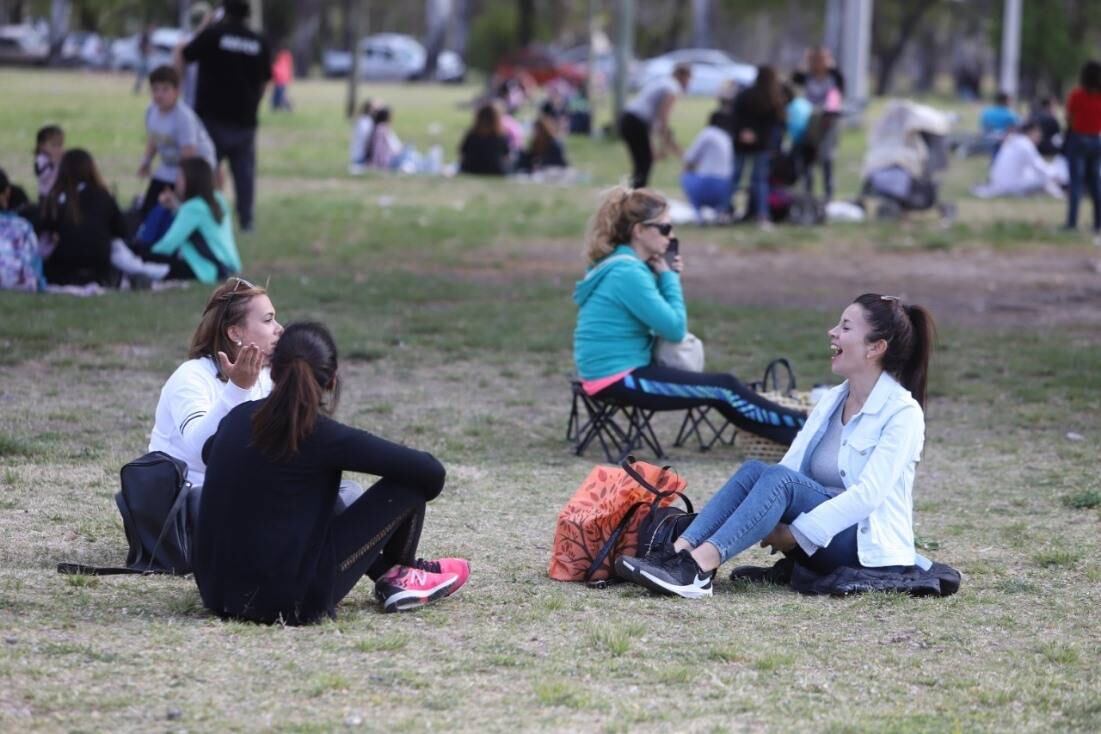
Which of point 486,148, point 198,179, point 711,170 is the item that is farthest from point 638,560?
point 486,148

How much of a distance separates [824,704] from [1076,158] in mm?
14359

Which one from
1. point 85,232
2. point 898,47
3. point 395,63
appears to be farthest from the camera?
point 395,63

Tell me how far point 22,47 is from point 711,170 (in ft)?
142

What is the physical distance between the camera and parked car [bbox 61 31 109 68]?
52906 mm

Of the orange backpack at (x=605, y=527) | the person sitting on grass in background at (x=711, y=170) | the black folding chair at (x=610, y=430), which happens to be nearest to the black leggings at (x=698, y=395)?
the black folding chair at (x=610, y=430)

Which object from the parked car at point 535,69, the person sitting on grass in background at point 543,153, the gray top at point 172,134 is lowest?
the person sitting on grass in background at point 543,153

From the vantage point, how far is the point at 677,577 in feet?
19.3

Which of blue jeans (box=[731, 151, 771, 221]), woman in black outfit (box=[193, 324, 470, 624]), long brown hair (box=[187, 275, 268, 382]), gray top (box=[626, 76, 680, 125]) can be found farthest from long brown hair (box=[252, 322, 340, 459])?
gray top (box=[626, 76, 680, 125])

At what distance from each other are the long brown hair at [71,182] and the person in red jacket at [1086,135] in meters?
10.9

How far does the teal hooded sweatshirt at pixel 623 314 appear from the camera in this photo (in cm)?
800

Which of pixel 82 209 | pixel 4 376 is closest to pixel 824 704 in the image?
pixel 4 376

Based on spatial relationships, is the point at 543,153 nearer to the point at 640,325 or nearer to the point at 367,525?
the point at 640,325

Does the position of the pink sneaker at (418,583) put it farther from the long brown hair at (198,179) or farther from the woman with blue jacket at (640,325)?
the long brown hair at (198,179)

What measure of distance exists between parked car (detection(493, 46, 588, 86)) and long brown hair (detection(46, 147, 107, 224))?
28.9 m
